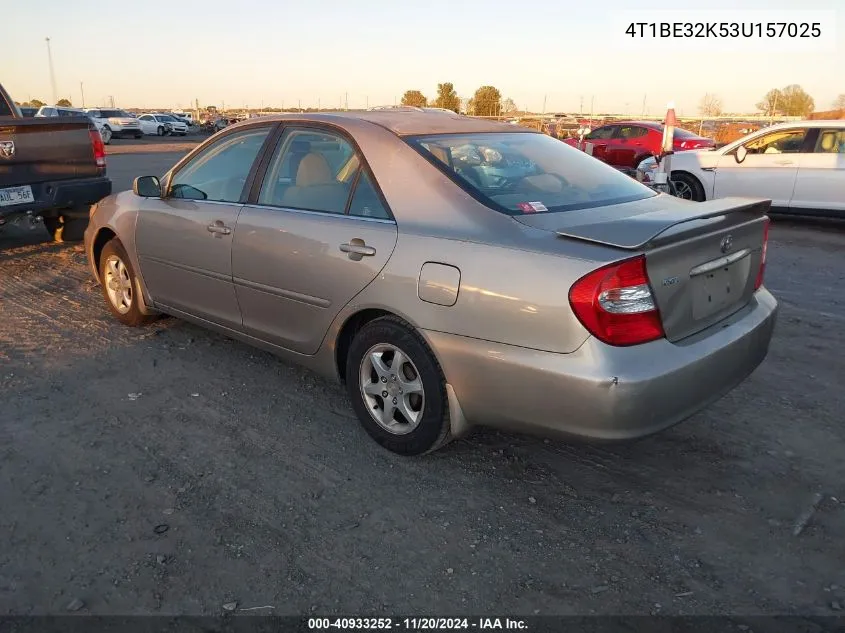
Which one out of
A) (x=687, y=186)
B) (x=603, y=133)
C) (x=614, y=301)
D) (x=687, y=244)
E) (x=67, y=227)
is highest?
(x=603, y=133)

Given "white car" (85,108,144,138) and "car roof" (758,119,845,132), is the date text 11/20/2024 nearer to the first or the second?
"car roof" (758,119,845,132)

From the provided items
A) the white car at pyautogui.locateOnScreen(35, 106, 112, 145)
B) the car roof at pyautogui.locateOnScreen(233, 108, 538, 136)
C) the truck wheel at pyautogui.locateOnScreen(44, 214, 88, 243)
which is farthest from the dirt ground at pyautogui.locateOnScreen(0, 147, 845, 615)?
the white car at pyautogui.locateOnScreen(35, 106, 112, 145)

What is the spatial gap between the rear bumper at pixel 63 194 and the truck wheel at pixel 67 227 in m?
1.11

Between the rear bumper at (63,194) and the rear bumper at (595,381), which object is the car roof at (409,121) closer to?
the rear bumper at (595,381)

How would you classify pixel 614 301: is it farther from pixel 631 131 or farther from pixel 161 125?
pixel 161 125

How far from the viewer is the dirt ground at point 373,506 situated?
2387 millimetres

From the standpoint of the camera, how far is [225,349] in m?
4.75

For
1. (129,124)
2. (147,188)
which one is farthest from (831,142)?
(129,124)

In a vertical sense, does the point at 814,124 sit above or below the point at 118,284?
above

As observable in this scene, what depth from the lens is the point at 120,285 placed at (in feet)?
16.8

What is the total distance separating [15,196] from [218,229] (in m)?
3.97

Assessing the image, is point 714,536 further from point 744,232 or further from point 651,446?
point 744,232

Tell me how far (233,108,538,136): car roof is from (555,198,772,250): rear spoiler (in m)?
1.13

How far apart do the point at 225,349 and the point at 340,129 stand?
6.48 feet
